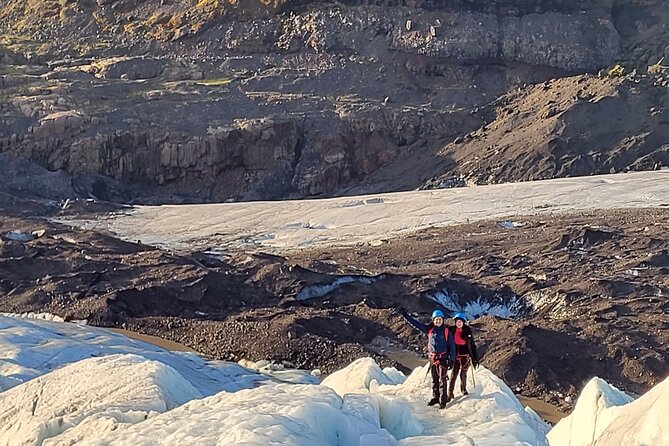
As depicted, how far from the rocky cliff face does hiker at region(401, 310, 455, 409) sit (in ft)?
94.2

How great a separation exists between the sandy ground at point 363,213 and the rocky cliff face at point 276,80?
439cm

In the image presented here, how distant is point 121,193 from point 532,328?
23628mm

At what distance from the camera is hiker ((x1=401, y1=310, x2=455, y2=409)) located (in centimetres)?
977

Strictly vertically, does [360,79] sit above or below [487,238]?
above

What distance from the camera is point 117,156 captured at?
40312 mm

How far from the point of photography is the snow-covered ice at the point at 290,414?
794 centimetres

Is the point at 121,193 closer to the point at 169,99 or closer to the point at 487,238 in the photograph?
the point at 169,99

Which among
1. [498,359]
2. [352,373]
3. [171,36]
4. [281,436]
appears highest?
[171,36]

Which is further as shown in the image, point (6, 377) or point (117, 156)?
point (117, 156)

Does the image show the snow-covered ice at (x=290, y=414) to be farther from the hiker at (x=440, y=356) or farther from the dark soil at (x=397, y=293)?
the dark soil at (x=397, y=293)

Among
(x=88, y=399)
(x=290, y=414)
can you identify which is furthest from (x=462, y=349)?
(x=88, y=399)

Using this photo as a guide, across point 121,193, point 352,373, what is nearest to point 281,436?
point 352,373

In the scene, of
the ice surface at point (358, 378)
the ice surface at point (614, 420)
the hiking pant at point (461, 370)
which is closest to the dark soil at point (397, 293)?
the ice surface at point (358, 378)

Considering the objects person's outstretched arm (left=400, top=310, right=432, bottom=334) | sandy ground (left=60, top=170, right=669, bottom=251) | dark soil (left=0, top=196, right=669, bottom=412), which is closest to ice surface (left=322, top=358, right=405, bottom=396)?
person's outstretched arm (left=400, top=310, right=432, bottom=334)
